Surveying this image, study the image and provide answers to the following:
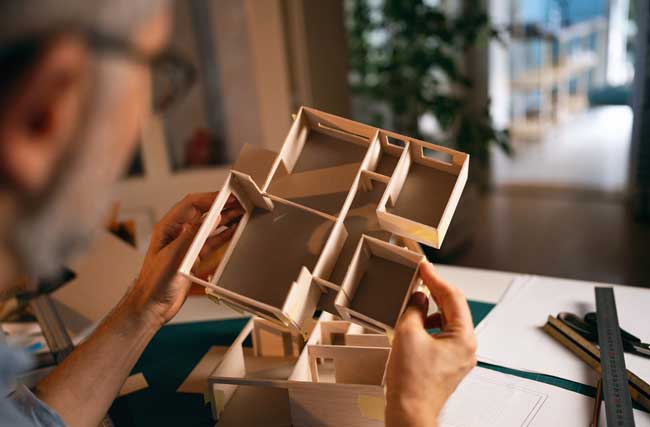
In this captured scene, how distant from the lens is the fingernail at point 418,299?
845 mm

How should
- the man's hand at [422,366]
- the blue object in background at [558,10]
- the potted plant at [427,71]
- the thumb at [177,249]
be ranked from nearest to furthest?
the man's hand at [422,366]
the thumb at [177,249]
the potted plant at [427,71]
the blue object in background at [558,10]

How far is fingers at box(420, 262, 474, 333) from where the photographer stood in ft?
2.72

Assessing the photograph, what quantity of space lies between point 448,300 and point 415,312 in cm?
6

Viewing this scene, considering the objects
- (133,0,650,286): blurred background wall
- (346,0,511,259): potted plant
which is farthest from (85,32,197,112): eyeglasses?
(346,0,511,259): potted plant

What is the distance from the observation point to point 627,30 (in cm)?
374

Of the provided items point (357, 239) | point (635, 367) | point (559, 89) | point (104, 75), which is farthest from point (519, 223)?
point (104, 75)

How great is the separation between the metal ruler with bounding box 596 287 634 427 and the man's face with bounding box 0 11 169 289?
30.8 inches

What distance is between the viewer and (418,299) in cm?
85

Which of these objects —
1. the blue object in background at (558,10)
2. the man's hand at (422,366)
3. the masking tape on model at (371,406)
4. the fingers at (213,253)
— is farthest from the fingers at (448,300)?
the blue object in background at (558,10)

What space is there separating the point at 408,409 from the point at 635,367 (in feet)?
1.65

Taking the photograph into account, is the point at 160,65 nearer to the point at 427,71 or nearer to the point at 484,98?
the point at 427,71

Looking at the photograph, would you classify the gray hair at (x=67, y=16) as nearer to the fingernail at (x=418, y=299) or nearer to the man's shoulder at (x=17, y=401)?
the man's shoulder at (x=17, y=401)

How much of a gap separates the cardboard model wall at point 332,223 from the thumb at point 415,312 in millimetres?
16

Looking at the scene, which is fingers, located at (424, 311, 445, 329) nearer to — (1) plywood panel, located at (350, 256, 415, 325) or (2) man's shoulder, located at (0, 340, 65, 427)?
(1) plywood panel, located at (350, 256, 415, 325)
